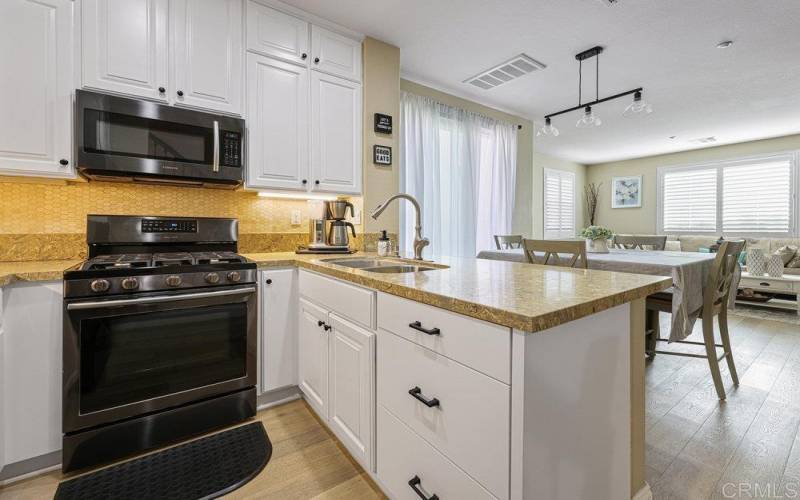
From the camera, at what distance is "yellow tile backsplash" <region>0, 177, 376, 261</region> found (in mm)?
1883

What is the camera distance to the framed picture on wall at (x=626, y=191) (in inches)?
285

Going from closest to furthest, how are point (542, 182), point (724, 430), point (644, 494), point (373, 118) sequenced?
point (644, 494) → point (724, 430) → point (373, 118) → point (542, 182)

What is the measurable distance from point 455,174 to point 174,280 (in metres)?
2.90

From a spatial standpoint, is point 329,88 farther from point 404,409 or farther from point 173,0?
point 404,409

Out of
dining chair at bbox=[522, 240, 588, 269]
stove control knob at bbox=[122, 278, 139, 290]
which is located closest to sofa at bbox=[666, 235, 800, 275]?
dining chair at bbox=[522, 240, 588, 269]

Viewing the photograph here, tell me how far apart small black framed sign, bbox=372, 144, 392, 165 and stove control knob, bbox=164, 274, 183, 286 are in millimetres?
1600

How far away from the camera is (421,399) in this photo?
1.07 meters

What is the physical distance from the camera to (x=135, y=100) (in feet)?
6.17

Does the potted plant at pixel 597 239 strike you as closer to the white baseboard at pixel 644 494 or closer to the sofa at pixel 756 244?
the white baseboard at pixel 644 494

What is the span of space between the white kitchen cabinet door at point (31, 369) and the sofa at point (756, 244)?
7467mm

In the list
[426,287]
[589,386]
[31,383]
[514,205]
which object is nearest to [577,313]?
[589,386]

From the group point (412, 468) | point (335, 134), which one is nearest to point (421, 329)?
point (412, 468)

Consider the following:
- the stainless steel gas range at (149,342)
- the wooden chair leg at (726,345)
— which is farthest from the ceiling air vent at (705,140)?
the stainless steel gas range at (149,342)

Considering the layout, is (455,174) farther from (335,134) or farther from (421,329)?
(421,329)
